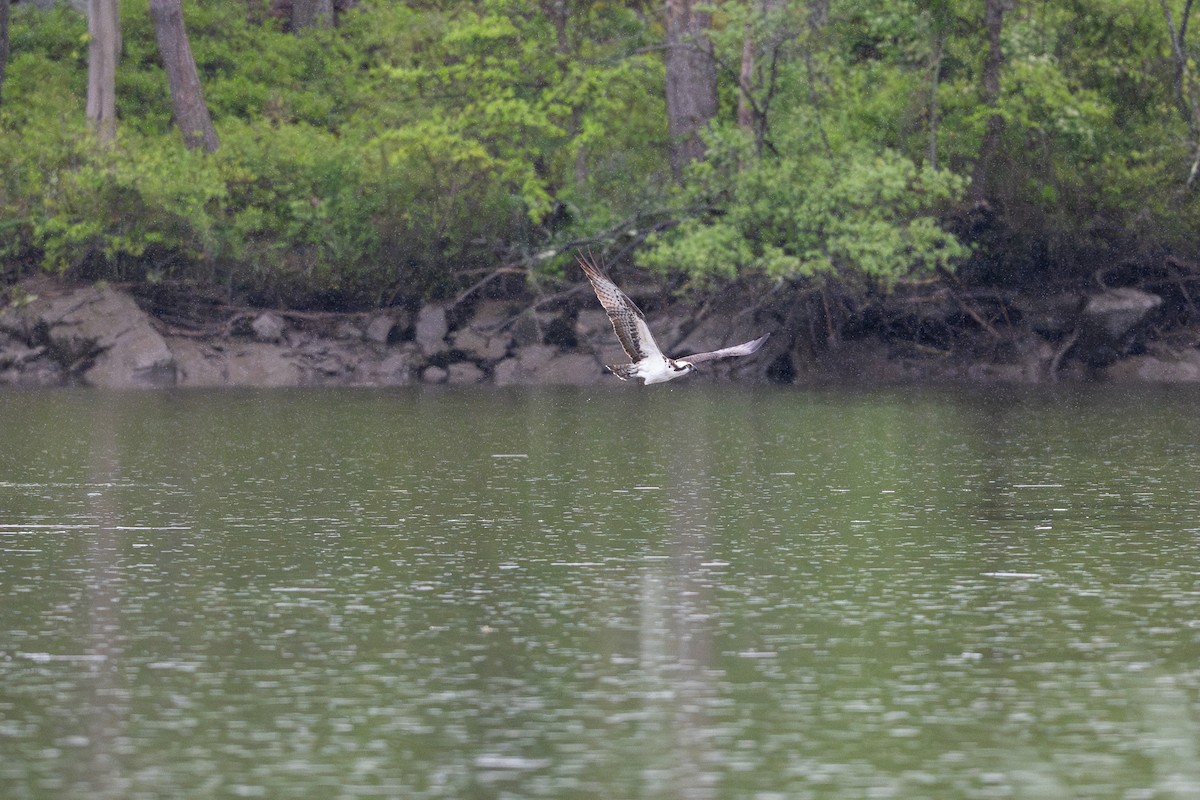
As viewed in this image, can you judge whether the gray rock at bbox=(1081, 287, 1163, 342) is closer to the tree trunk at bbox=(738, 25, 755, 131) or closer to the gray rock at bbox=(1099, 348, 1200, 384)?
the gray rock at bbox=(1099, 348, 1200, 384)

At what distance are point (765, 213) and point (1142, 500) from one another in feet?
74.2

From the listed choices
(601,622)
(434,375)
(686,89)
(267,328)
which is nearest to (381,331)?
(434,375)

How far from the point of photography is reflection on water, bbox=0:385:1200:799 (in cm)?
1063

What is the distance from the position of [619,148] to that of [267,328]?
934cm

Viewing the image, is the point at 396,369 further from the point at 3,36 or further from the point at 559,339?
the point at 3,36

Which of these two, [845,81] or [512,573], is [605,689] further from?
[845,81]

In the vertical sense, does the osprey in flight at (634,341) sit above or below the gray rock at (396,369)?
above

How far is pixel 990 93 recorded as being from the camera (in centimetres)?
4497

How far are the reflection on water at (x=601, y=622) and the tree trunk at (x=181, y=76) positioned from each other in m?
24.1

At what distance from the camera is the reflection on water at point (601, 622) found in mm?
A: 10633

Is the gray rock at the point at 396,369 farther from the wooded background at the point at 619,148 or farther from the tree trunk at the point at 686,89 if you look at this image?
the tree trunk at the point at 686,89

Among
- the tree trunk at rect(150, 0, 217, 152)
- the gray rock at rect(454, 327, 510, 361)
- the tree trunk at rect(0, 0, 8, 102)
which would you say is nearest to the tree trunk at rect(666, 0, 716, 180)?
the gray rock at rect(454, 327, 510, 361)

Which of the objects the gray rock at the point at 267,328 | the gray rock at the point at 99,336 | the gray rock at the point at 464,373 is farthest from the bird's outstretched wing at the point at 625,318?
the gray rock at the point at 267,328

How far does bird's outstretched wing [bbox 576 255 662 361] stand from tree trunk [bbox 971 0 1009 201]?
80.7 ft
